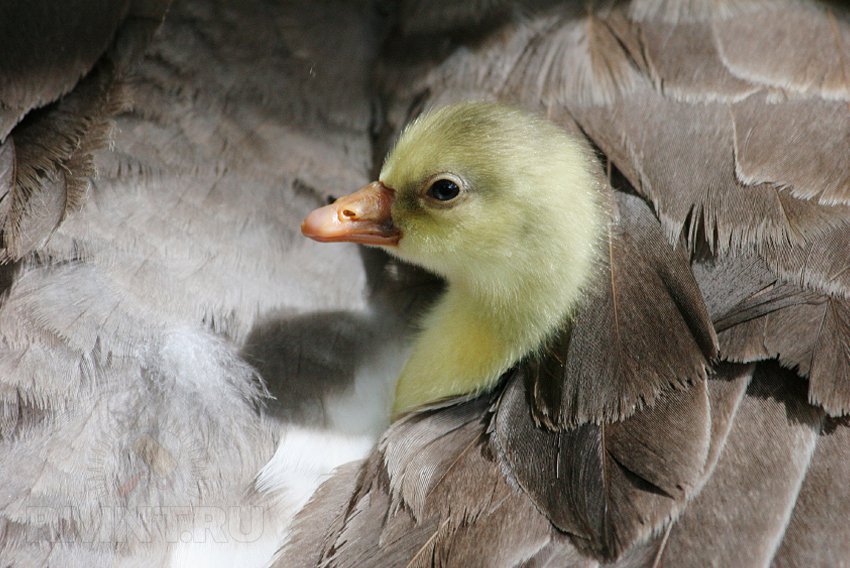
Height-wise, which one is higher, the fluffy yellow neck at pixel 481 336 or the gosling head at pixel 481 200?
the gosling head at pixel 481 200

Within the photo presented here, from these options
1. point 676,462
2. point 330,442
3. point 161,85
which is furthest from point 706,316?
point 161,85

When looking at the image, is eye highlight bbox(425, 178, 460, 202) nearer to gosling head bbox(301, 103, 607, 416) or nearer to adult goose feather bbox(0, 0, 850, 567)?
gosling head bbox(301, 103, 607, 416)

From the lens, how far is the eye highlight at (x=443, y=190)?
1.11 meters

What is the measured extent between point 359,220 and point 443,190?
0.10 meters

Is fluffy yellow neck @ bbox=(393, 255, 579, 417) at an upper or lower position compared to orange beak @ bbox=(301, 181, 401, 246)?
lower

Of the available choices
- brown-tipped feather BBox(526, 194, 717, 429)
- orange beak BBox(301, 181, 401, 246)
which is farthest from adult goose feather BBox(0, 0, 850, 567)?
orange beak BBox(301, 181, 401, 246)

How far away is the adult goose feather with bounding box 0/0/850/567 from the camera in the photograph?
0.94 m

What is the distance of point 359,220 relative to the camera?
1.12 meters

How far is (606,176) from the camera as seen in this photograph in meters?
1.09

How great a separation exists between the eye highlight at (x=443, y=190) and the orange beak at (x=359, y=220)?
5 centimetres

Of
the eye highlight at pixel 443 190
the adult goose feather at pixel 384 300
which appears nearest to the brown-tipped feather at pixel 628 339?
the adult goose feather at pixel 384 300

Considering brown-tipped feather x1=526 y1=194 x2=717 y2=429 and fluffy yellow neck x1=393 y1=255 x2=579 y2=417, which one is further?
fluffy yellow neck x1=393 y1=255 x2=579 y2=417

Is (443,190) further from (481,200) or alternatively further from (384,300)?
(384,300)

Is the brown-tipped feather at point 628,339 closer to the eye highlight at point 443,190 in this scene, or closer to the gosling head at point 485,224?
the gosling head at point 485,224
